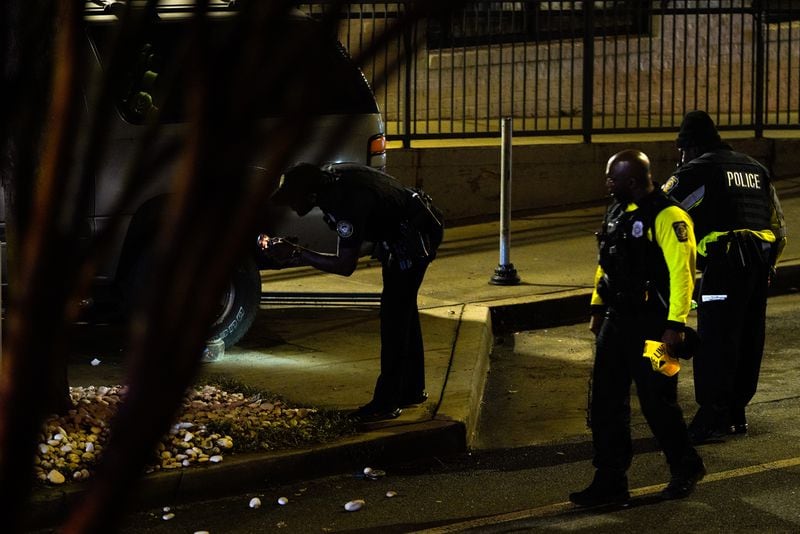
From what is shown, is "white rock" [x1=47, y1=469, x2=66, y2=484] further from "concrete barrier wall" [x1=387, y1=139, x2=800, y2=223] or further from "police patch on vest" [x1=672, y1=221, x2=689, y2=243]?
"concrete barrier wall" [x1=387, y1=139, x2=800, y2=223]

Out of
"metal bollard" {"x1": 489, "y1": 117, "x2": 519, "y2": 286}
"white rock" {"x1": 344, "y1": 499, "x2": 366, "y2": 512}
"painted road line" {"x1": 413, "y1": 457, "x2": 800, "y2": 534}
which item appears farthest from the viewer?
"metal bollard" {"x1": 489, "y1": 117, "x2": 519, "y2": 286}

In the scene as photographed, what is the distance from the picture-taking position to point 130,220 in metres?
8.05

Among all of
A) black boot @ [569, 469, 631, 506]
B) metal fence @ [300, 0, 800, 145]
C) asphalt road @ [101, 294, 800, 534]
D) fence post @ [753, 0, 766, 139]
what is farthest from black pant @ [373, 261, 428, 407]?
fence post @ [753, 0, 766, 139]

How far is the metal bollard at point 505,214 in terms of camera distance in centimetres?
1074

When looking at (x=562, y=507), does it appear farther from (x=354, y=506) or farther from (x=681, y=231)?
(x=681, y=231)

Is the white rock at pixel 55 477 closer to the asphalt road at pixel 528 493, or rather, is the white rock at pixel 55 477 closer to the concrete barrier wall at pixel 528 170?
the asphalt road at pixel 528 493

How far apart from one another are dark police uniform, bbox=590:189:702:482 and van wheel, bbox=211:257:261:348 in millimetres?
2884

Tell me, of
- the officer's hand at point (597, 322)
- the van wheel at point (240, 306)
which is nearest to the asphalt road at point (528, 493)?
the officer's hand at point (597, 322)

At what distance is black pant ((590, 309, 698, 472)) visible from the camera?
20.1ft

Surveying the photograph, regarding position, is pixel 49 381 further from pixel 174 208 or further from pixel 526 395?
pixel 526 395

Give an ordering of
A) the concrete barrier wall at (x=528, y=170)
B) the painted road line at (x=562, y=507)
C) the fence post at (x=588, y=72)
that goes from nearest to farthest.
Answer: the painted road line at (x=562, y=507) → the concrete barrier wall at (x=528, y=170) → the fence post at (x=588, y=72)

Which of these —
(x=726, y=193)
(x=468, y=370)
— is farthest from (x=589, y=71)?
(x=726, y=193)

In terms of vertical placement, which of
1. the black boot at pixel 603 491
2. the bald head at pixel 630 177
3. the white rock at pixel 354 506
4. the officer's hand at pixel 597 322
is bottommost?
the white rock at pixel 354 506

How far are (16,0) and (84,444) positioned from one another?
3624 mm
